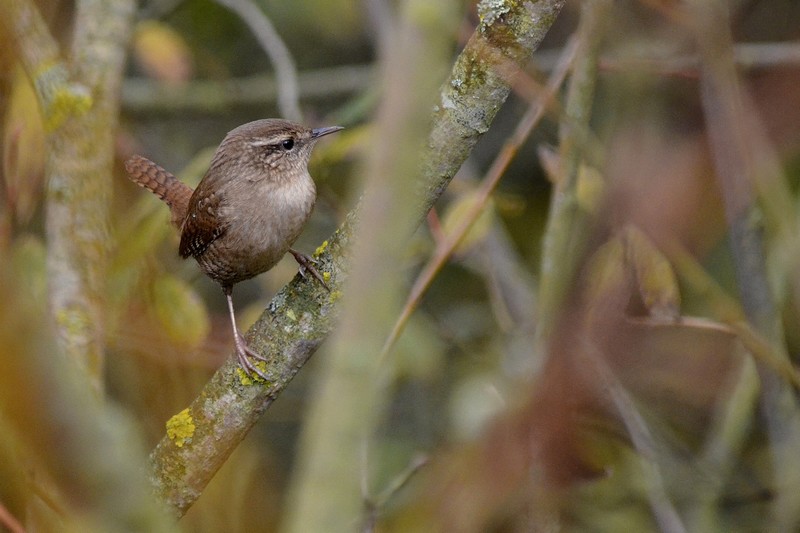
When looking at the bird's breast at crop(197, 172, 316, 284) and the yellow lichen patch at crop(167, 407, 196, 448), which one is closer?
the yellow lichen patch at crop(167, 407, 196, 448)

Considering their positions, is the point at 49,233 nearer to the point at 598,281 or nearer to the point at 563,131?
the point at 563,131

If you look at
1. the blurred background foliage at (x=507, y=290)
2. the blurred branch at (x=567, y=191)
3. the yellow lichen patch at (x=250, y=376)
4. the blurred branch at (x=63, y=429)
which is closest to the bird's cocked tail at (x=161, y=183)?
the blurred background foliage at (x=507, y=290)

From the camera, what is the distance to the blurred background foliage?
6.14ft

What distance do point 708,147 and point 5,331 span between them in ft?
7.76

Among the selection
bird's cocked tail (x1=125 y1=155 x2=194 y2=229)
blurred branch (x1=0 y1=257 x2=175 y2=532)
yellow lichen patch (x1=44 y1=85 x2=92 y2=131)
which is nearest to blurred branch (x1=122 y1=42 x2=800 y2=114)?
bird's cocked tail (x1=125 y1=155 x2=194 y2=229)

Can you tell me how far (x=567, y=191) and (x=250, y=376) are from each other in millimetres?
1298

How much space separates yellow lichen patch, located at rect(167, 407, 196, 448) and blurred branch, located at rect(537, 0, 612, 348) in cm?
A: 107

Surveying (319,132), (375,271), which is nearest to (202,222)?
(319,132)

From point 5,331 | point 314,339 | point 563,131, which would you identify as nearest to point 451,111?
point 314,339

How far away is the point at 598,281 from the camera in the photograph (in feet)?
7.05

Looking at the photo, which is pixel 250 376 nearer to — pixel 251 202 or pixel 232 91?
pixel 251 202

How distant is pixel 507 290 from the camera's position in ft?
15.0

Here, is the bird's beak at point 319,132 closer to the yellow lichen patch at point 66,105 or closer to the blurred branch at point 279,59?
the yellow lichen patch at point 66,105

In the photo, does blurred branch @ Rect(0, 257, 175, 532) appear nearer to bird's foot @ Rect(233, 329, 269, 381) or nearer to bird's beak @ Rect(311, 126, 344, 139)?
bird's foot @ Rect(233, 329, 269, 381)
